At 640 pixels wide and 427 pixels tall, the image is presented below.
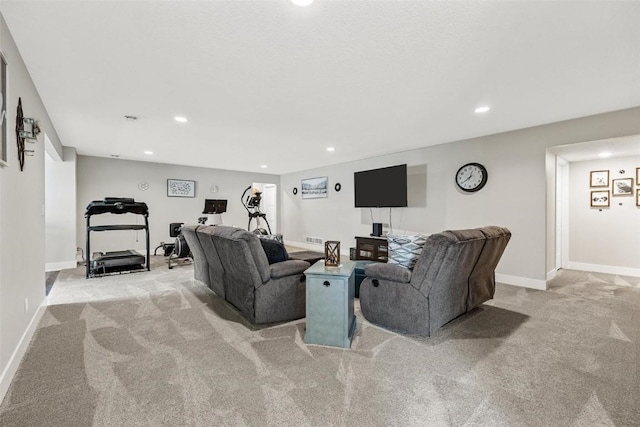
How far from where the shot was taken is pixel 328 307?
2.34 metres

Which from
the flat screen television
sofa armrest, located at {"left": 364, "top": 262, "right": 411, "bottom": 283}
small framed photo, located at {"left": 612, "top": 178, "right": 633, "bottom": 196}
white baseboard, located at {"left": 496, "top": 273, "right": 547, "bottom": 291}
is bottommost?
white baseboard, located at {"left": 496, "top": 273, "right": 547, "bottom": 291}

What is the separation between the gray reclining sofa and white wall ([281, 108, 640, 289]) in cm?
339

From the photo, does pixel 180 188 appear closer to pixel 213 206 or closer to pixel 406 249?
pixel 213 206

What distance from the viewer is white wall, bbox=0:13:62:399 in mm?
1866

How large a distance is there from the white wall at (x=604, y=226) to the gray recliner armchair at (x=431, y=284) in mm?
3807

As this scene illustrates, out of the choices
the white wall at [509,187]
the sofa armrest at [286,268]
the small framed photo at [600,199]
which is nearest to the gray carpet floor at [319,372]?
the sofa armrest at [286,268]

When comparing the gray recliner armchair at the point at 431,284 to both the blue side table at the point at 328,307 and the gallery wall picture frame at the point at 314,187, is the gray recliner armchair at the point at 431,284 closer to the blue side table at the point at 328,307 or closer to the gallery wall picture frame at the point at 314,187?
the blue side table at the point at 328,307

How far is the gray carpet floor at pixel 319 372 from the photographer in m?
1.57

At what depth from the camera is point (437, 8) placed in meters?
1.76

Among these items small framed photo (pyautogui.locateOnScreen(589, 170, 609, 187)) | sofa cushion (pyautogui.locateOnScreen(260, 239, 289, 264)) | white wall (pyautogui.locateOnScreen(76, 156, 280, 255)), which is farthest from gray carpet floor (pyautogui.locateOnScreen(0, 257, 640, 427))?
white wall (pyautogui.locateOnScreen(76, 156, 280, 255))

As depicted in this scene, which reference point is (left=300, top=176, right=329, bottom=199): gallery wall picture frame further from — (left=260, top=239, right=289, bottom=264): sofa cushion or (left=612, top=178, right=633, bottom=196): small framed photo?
(left=612, top=178, right=633, bottom=196): small framed photo

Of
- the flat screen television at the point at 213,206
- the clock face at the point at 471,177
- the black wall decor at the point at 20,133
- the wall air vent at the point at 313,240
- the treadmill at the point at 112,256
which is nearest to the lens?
the black wall decor at the point at 20,133

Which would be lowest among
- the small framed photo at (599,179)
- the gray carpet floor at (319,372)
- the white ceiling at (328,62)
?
the gray carpet floor at (319,372)

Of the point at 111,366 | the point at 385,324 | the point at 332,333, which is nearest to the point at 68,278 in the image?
the point at 111,366
